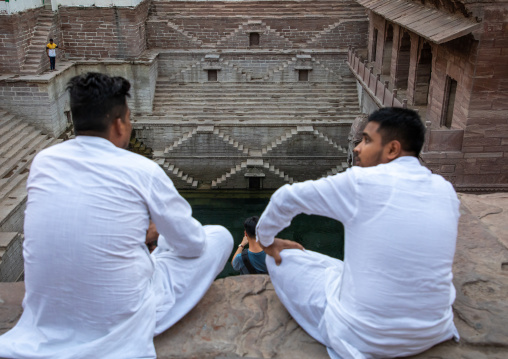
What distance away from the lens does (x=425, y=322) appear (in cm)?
207

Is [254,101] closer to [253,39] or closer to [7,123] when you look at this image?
[253,39]

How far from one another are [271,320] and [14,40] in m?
13.1

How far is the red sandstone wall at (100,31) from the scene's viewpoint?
15531 millimetres

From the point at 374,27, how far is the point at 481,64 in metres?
8.76

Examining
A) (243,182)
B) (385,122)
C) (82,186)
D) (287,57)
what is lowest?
(243,182)

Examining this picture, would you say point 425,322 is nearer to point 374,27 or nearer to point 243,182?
point 243,182

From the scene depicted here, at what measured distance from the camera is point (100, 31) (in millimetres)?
15617

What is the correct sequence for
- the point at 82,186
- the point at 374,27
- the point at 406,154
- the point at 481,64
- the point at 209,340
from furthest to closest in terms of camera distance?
the point at 374,27, the point at 481,64, the point at 209,340, the point at 406,154, the point at 82,186

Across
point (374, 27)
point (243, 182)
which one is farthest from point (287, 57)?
point (243, 182)

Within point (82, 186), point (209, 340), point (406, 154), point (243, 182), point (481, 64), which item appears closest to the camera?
point (82, 186)

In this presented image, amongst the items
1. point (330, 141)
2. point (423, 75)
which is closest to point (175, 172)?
point (330, 141)

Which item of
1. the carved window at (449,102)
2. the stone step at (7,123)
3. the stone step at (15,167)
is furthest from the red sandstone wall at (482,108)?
the stone step at (7,123)

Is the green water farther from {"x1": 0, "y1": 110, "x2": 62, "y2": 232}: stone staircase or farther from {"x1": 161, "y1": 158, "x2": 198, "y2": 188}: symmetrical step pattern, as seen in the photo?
{"x1": 0, "y1": 110, "x2": 62, "y2": 232}: stone staircase

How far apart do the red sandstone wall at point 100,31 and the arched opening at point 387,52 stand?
314 inches
